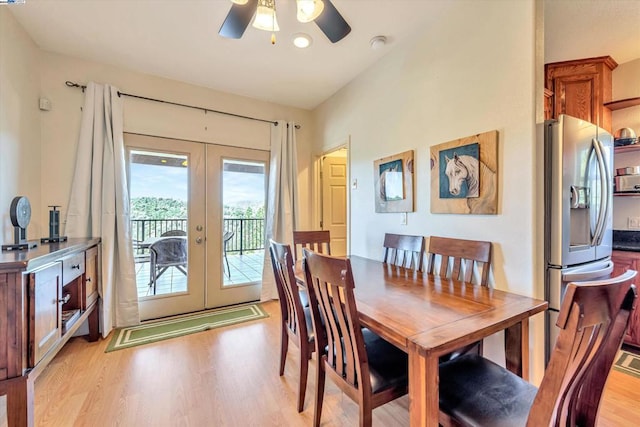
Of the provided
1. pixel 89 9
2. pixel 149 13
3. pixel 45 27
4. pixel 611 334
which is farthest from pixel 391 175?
pixel 45 27

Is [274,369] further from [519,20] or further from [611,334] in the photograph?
[519,20]

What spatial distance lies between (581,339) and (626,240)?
2892mm

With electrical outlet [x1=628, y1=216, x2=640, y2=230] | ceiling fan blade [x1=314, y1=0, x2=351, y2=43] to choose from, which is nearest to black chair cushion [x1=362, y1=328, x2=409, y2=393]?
ceiling fan blade [x1=314, y1=0, x2=351, y2=43]

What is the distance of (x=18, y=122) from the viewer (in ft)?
7.24

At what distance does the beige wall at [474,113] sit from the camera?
5.46ft

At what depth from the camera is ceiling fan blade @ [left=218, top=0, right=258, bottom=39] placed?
172cm

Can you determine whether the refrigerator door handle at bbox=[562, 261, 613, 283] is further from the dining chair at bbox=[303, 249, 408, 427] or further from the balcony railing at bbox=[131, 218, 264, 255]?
the balcony railing at bbox=[131, 218, 264, 255]

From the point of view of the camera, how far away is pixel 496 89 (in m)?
1.82

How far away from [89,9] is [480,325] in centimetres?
338

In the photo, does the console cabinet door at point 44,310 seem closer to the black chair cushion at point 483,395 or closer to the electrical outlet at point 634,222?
the black chair cushion at point 483,395

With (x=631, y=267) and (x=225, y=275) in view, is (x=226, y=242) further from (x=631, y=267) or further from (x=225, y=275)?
(x=631, y=267)

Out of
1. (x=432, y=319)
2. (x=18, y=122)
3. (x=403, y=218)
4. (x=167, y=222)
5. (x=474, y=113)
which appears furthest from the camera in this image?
(x=167, y=222)

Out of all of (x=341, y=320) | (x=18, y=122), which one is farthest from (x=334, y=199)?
(x=18, y=122)

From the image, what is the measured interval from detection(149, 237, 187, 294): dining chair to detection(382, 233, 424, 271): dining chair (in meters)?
2.40
